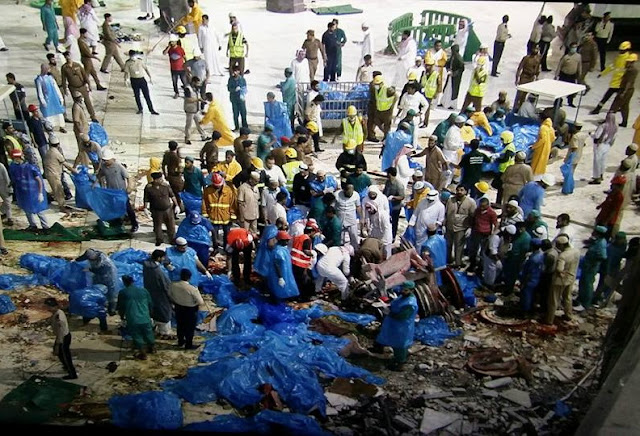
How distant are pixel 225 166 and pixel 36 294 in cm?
292

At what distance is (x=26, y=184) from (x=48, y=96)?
3357mm

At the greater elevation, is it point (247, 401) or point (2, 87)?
point (2, 87)

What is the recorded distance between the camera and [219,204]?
8977 millimetres

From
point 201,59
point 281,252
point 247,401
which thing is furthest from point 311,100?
point 247,401

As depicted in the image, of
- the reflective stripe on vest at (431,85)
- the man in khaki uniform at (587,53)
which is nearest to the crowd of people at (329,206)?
the reflective stripe on vest at (431,85)

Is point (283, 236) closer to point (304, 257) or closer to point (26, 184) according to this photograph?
point (304, 257)

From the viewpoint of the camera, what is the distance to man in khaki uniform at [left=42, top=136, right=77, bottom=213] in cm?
984

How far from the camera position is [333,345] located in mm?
7746

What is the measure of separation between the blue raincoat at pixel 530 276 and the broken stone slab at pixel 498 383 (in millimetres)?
1214

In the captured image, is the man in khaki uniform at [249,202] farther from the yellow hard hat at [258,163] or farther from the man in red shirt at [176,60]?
the man in red shirt at [176,60]

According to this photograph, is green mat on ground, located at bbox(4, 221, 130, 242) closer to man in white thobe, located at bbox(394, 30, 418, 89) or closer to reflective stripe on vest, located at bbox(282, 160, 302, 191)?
reflective stripe on vest, located at bbox(282, 160, 302, 191)

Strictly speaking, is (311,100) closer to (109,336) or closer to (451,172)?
(451,172)

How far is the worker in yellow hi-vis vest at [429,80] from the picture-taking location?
13.1m

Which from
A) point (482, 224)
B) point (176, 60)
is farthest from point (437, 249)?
point (176, 60)
